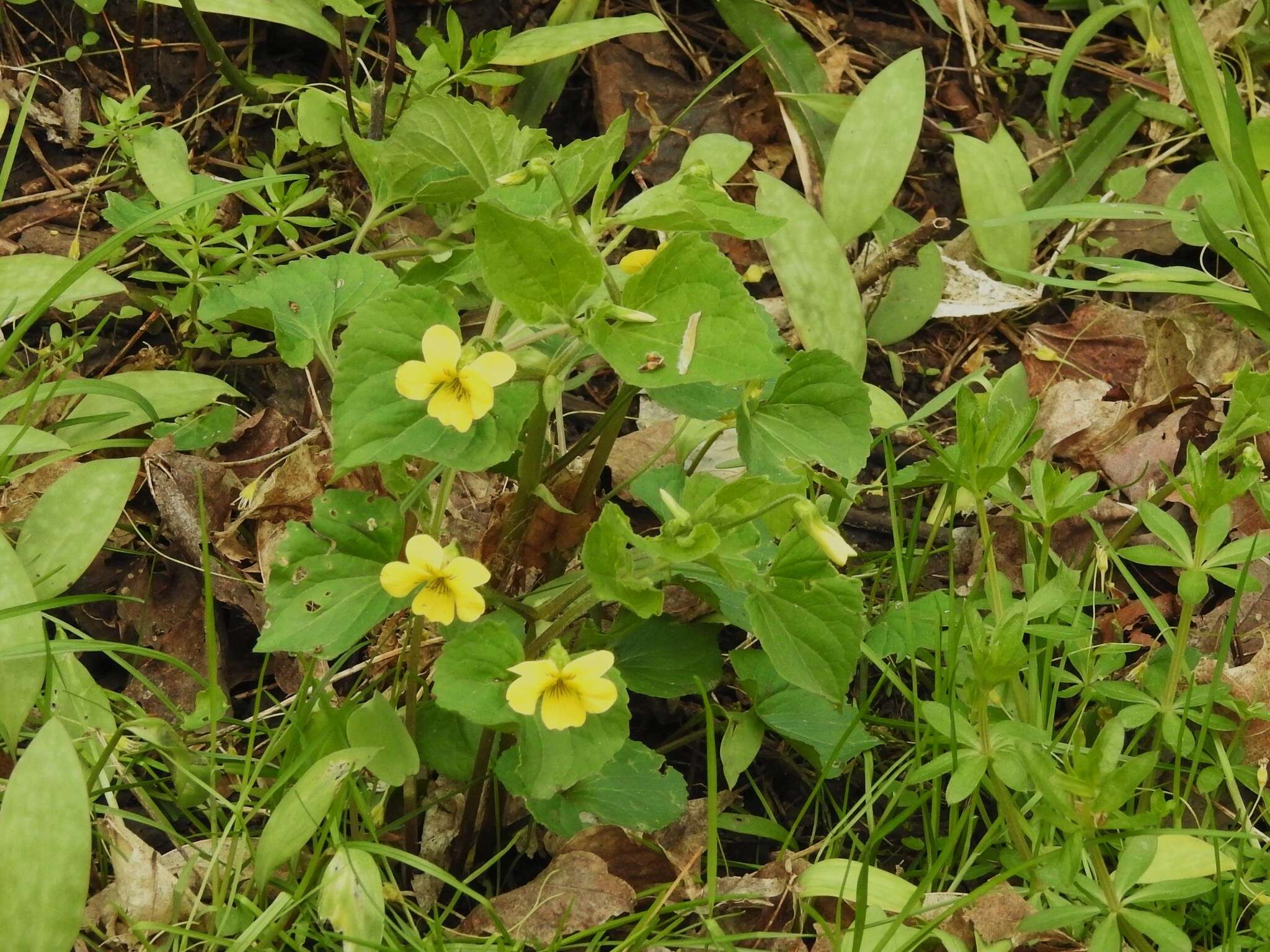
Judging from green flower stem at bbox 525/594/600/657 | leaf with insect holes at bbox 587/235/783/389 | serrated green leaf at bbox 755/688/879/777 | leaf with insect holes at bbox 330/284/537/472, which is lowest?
serrated green leaf at bbox 755/688/879/777

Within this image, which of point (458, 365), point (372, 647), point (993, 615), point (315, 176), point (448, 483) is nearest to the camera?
point (458, 365)

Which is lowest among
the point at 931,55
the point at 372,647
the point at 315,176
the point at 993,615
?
the point at 372,647

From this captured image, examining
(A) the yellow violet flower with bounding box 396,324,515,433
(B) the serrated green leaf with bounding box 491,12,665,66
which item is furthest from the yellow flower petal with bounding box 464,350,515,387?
(B) the serrated green leaf with bounding box 491,12,665,66

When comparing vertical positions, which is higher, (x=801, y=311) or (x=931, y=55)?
(x=931, y=55)

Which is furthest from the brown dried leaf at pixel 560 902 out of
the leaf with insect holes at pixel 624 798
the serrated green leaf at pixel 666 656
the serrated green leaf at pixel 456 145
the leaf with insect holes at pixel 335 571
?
the serrated green leaf at pixel 456 145

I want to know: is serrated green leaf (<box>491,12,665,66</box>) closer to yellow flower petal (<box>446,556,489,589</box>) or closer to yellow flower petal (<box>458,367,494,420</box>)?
yellow flower petal (<box>458,367,494,420</box>)

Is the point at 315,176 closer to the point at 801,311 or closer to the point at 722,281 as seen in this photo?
the point at 801,311

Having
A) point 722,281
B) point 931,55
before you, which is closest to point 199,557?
point 722,281
